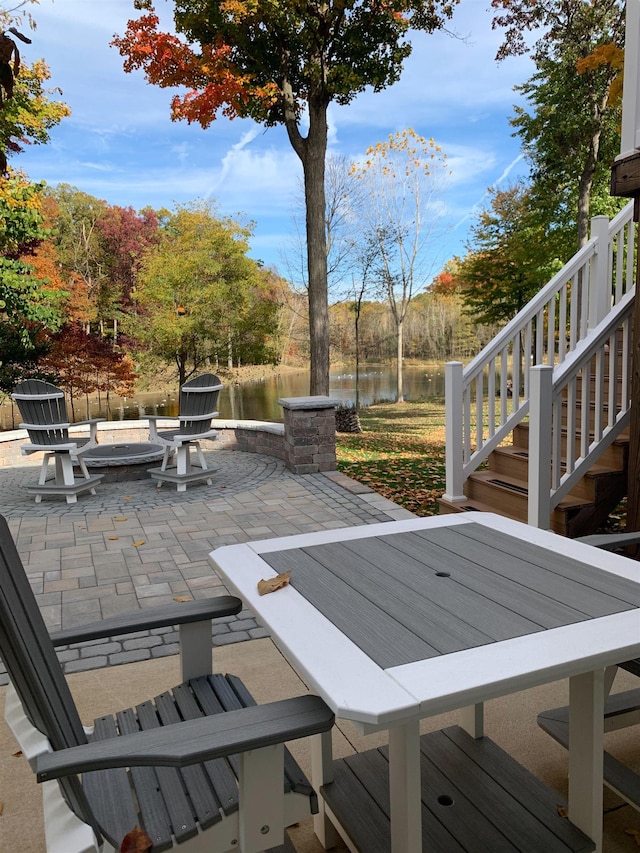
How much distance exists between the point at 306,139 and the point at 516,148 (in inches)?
346

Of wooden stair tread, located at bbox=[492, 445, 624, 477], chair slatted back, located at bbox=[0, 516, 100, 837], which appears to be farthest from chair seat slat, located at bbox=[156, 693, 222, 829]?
wooden stair tread, located at bbox=[492, 445, 624, 477]

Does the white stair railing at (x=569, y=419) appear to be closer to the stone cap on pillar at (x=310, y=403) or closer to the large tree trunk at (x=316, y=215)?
the stone cap on pillar at (x=310, y=403)

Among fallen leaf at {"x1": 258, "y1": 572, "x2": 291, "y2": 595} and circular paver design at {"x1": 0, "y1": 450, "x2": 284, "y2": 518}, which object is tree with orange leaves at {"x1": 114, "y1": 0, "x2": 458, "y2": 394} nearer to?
circular paver design at {"x1": 0, "y1": 450, "x2": 284, "y2": 518}

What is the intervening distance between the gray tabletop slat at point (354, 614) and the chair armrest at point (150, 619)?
0.68 feet

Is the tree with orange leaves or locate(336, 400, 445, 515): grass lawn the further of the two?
the tree with orange leaves

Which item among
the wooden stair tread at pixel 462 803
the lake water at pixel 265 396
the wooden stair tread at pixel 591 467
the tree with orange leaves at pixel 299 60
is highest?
the tree with orange leaves at pixel 299 60

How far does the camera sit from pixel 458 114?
40688 mm

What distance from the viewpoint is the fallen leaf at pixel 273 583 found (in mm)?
1754

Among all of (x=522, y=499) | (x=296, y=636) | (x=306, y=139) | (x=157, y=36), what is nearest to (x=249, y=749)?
(x=296, y=636)

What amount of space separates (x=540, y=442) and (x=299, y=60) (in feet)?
28.6

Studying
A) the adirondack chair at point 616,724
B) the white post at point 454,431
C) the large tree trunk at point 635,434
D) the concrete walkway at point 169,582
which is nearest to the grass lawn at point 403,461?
the concrete walkway at point 169,582

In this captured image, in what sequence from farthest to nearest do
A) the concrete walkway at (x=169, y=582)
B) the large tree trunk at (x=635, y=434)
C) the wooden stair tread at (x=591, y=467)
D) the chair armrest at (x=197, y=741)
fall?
the wooden stair tread at (x=591, y=467) → the large tree trunk at (x=635, y=434) → the concrete walkway at (x=169, y=582) → the chair armrest at (x=197, y=741)

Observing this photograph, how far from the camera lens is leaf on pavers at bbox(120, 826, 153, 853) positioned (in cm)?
129

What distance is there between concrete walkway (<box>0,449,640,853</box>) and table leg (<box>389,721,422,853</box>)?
0.65 m
